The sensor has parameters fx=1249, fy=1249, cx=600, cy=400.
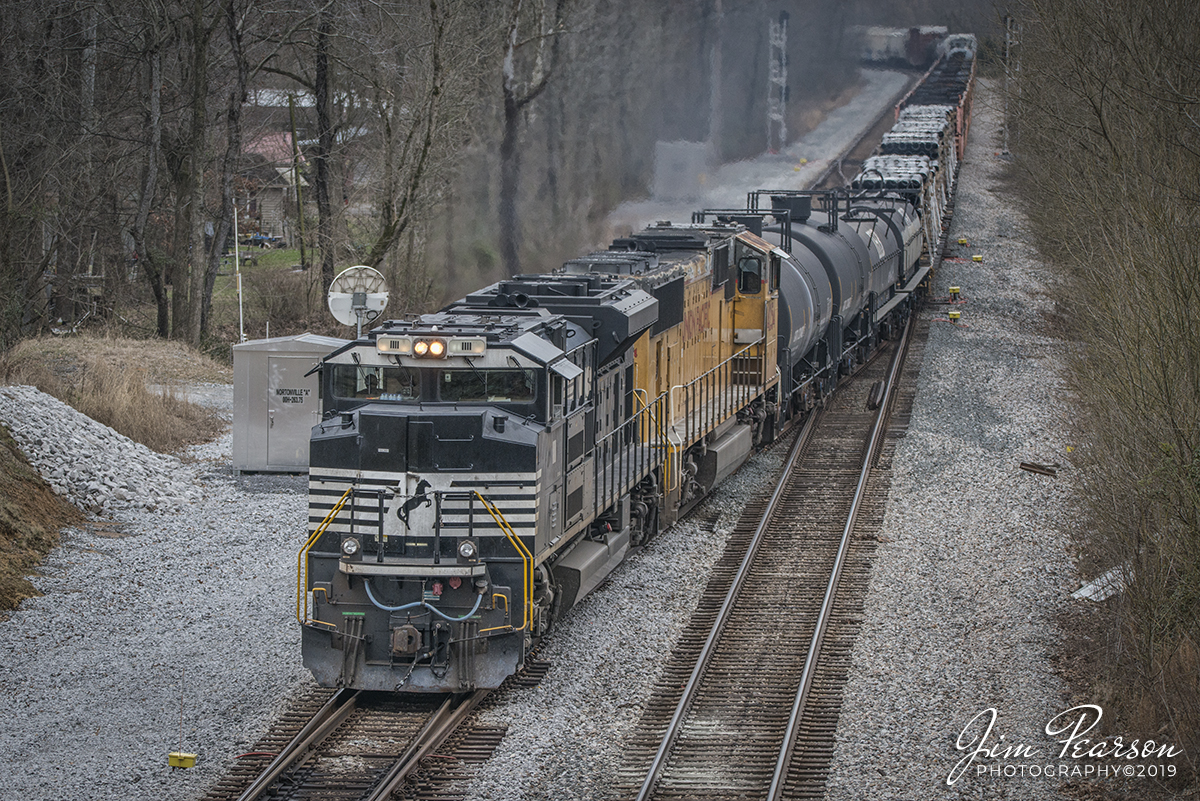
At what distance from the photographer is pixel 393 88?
33.3 m

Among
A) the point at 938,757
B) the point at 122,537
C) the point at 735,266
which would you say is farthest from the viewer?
the point at 735,266

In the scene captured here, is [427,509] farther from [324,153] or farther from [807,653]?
[324,153]

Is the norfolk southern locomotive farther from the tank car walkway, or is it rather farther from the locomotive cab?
the tank car walkway

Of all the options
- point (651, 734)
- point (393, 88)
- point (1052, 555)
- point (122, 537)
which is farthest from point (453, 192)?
point (651, 734)

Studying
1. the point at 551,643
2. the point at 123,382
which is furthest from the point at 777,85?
the point at 551,643

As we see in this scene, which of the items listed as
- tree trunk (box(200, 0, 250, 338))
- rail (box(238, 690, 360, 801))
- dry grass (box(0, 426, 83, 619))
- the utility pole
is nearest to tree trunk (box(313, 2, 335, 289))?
tree trunk (box(200, 0, 250, 338))

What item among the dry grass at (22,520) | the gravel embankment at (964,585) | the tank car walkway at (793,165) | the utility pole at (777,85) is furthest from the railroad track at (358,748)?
the utility pole at (777,85)

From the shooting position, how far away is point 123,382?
70.4ft

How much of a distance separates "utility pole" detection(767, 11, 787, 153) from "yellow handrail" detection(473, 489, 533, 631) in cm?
2667

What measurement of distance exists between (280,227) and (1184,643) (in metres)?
51.7

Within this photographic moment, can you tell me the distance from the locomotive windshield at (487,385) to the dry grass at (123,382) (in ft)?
36.2

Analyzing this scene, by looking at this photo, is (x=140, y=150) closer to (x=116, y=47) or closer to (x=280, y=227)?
(x=116, y=47)

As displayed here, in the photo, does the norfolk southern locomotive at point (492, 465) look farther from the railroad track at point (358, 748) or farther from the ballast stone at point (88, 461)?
the ballast stone at point (88, 461)

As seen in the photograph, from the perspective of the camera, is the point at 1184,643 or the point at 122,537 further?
the point at 122,537
